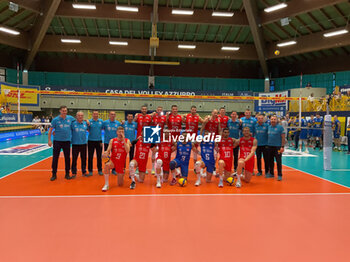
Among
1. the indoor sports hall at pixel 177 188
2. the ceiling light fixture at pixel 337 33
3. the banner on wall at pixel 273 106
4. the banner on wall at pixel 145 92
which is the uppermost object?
the ceiling light fixture at pixel 337 33

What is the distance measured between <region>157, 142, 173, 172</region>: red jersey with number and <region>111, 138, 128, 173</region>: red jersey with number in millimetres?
979

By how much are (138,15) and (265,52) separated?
14.5 m

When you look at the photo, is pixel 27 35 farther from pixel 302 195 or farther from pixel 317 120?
pixel 302 195

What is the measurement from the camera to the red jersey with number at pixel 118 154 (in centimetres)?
637

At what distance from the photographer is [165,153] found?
6816 millimetres

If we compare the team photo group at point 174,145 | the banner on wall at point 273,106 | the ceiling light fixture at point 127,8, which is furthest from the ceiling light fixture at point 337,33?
the team photo group at point 174,145

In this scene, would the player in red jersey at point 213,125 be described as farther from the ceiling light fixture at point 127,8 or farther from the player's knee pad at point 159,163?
the ceiling light fixture at point 127,8

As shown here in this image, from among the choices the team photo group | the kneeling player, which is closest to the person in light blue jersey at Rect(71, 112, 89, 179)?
the team photo group

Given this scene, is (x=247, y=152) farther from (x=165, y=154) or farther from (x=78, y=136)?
(x=78, y=136)

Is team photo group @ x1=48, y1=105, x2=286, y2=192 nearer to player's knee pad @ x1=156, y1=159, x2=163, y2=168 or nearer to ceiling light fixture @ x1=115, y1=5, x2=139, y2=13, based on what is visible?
player's knee pad @ x1=156, y1=159, x2=163, y2=168

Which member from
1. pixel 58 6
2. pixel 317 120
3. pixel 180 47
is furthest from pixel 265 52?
pixel 58 6

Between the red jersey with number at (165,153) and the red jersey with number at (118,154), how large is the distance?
98 cm

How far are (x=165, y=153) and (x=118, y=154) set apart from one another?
125cm

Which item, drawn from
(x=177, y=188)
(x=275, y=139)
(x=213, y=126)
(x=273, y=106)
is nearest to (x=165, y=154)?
(x=177, y=188)
